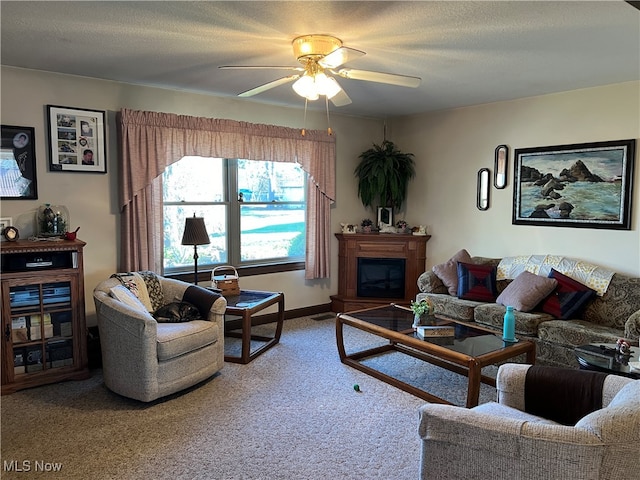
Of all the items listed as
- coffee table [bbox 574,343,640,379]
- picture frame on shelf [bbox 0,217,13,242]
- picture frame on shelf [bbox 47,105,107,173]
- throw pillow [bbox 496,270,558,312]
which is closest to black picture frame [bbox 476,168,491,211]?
throw pillow [bbox 496,270,558,312]

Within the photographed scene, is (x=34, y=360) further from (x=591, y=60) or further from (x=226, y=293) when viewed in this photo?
(x=591, y=60)

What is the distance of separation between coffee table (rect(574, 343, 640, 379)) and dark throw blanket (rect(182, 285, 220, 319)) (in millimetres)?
2722

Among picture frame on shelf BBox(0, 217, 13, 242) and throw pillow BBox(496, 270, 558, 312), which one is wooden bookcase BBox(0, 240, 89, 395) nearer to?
picture frame on shelf BBox(0, 217, 13, 242)

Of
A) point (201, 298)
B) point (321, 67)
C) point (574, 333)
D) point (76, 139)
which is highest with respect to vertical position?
point (321, 67)

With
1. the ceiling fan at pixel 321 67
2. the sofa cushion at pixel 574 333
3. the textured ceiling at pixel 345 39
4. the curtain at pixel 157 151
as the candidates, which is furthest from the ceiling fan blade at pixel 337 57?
the sofa cushion at pixel 574 333

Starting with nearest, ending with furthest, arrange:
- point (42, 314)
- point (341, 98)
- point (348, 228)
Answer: point (341, 98), point (42, 314), point (348, 228)

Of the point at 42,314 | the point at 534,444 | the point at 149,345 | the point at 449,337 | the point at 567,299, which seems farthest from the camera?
the point at 567,299

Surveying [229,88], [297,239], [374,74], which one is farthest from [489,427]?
[297,239]

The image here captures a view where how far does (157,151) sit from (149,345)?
6.60ft

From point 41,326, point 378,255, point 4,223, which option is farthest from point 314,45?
point 378,255

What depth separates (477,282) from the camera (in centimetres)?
468

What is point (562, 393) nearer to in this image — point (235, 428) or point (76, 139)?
point (235, 428)

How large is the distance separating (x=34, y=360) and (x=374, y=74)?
11.0 feet

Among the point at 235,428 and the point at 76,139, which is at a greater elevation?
the point at 76,139
